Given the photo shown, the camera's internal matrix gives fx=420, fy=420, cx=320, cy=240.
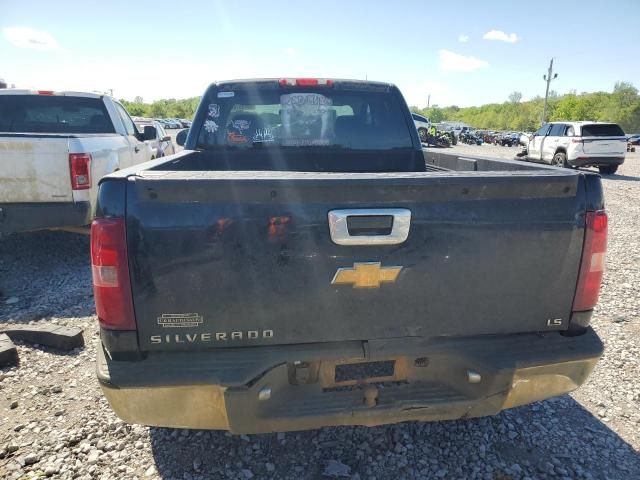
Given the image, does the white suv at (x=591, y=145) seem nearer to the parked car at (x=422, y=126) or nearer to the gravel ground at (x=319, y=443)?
the parked car at (x=422, y=126)

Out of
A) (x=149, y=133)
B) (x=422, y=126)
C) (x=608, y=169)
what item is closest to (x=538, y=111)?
(x=422, y=126)

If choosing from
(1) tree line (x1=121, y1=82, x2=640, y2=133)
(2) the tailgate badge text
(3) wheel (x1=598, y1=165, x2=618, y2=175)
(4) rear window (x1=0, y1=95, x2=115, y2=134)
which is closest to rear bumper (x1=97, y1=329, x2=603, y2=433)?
(2) the tailgate badge text

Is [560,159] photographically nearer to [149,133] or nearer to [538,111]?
[149,133]

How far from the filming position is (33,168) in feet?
15.5

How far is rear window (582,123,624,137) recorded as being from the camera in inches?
610

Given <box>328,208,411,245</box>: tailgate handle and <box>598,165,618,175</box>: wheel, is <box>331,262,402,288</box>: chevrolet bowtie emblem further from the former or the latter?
<box>598,165,618,175</box>: wheel

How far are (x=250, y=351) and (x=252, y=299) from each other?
25cm

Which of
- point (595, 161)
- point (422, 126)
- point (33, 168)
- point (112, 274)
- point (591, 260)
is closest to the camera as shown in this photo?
point (112, 274)

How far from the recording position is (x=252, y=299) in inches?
72.1

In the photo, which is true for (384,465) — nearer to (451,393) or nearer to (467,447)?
(467,447)

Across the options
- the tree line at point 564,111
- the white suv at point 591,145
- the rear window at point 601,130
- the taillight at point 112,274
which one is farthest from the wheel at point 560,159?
the tree line at point 564,111

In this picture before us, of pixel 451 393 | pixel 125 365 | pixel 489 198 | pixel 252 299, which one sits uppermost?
pixel 489 198

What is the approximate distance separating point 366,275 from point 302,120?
7.66 ft

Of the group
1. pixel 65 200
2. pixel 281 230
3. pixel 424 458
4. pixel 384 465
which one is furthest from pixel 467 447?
pixel 65 200
